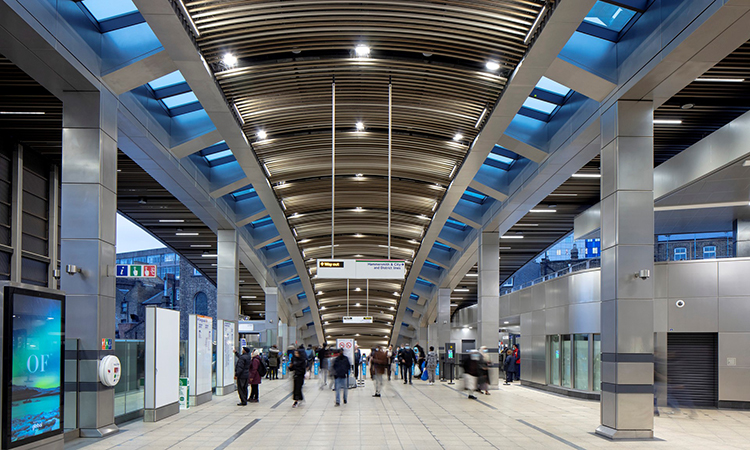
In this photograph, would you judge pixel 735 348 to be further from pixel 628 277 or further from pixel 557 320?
pixel 628 277

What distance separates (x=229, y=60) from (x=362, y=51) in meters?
2.24

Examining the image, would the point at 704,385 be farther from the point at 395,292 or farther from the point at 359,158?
the point at 395,292

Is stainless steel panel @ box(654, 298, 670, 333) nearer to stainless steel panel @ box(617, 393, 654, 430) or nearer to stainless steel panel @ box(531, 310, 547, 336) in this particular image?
stainless steel panel @ box(531, 310, 547, 336)

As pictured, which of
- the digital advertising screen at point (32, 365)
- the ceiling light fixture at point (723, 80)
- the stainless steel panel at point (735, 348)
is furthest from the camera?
the stainless steel panel at point (735, 348)

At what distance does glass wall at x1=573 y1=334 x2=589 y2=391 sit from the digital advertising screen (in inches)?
556

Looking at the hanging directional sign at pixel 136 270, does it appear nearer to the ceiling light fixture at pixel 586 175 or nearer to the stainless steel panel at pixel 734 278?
the ceiling light fixture at pixel 586 175

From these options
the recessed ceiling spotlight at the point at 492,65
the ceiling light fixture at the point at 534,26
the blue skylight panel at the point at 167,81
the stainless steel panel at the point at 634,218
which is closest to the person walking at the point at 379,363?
the stainless steel panel at the point at 634,218

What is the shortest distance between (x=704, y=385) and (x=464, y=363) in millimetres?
6002

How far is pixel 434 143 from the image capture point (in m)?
16.2

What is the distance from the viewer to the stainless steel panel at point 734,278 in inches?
630

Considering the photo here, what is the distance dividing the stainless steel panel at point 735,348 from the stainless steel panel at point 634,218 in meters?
6.59

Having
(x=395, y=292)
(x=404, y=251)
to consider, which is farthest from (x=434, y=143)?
(x=395, y=292)

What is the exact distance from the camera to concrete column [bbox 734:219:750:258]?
1641cm

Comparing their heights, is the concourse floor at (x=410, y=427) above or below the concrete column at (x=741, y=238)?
below
